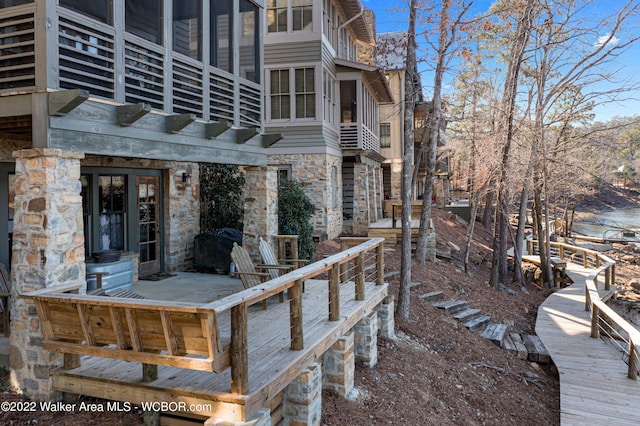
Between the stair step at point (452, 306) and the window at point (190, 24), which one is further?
the stair step at point (452, 306)

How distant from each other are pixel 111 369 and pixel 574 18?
1380 centimetres

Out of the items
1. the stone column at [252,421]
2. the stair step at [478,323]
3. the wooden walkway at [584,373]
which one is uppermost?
the stone column at [252,421]

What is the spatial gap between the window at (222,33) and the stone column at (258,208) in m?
1.93

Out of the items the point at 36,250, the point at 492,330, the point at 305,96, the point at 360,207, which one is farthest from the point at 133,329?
the point at 360,207

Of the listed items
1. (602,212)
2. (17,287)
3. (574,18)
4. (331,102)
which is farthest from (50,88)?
(602,212)

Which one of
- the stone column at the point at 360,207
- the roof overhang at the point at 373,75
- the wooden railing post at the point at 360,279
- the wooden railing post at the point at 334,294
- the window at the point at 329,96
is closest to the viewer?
the wooden railing post at the point at 334,294

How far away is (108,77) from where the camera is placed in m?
5.06

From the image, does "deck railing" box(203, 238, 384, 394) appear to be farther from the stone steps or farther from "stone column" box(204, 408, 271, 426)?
the stone steps

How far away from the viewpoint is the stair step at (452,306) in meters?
9.72

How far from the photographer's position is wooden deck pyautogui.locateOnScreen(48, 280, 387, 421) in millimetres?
3428

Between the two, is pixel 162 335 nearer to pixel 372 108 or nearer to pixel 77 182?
pixel 77 182

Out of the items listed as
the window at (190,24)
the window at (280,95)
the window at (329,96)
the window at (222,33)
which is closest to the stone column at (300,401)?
the window at (190,24)

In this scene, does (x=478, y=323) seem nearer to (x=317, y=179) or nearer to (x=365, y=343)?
(x=365, y=343)

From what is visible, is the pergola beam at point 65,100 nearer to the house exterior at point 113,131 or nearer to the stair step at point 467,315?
the house exterior at point 113,131
